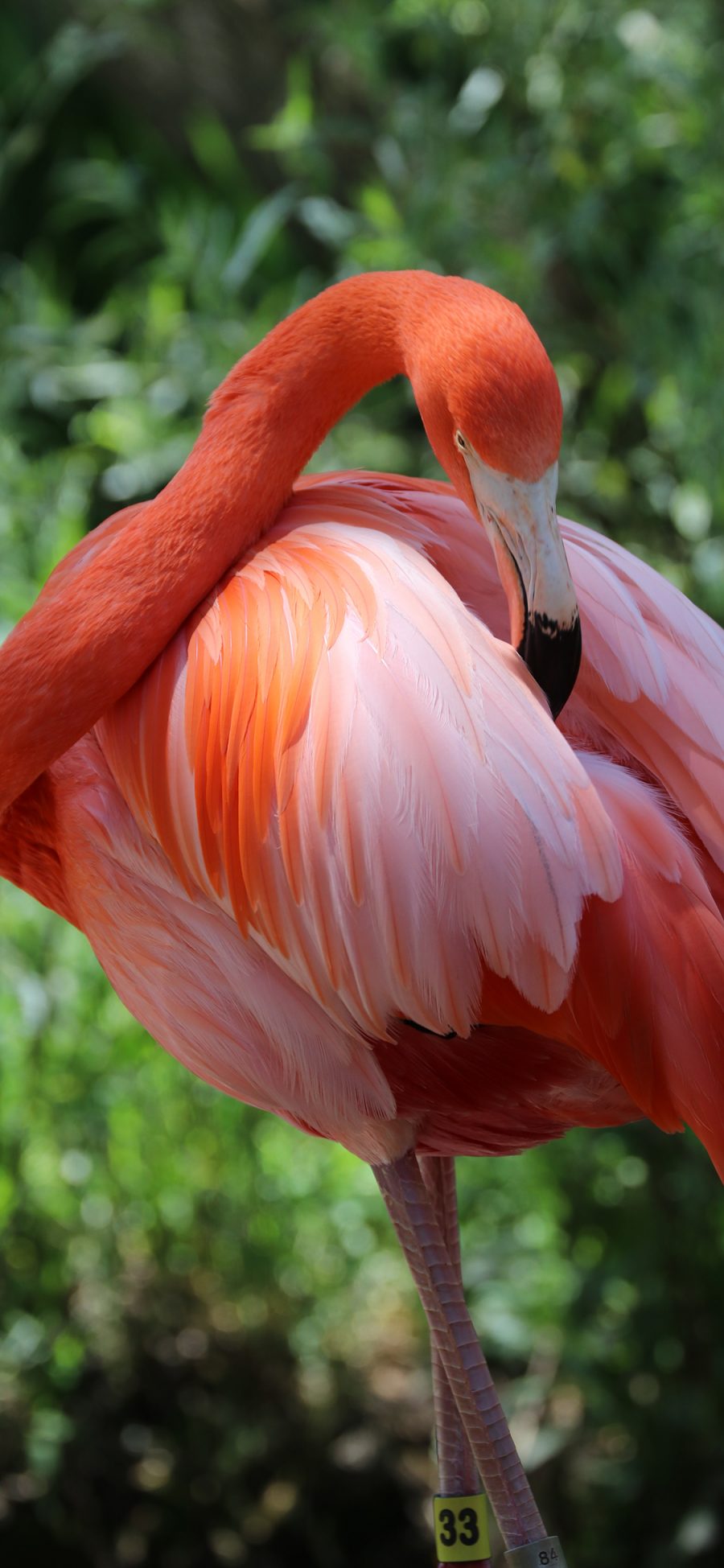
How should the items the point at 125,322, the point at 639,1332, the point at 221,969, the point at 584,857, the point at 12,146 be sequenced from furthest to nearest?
the point at 125,322
the point at 12,146
the point at 639,1332
the point at 221,969
the point at 584,857

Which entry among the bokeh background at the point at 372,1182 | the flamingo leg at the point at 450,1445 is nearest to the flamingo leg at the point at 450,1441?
the flamingo leg at the point at 450,1445

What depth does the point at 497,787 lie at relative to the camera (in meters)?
0.91

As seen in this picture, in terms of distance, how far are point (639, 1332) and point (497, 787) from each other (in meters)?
1.30

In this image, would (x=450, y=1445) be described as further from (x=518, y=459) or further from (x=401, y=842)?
(x=518, y=459)

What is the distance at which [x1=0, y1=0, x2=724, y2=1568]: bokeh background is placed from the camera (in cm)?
194

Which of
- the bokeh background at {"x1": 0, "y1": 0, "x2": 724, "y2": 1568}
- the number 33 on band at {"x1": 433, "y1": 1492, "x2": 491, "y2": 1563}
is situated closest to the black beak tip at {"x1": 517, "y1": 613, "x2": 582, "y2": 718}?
the number 33 on band at {"x1": 433, "y1": 1492, "x2": 491, "y2": 1563}

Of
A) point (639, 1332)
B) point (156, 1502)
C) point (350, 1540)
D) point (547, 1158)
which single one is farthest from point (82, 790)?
point (350, 1540)

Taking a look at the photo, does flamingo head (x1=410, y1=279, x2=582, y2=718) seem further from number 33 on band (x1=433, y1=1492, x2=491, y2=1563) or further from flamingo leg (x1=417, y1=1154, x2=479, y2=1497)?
number 33 on band (x1=433, y1=1492, x2=491, y2=1563)

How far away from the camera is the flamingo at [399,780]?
2.98 ft

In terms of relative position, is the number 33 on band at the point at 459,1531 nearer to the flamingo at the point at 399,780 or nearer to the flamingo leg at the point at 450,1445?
the flamingo leg at the point at 450,1445

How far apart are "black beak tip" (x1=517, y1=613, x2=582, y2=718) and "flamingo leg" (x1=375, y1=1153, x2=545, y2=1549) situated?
394 mm

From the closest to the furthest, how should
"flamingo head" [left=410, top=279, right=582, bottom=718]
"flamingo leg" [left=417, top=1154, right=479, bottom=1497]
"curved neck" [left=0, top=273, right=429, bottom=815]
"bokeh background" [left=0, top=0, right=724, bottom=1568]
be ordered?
"flamingo head" [left=410, top=279, right=582, bottom=718], "curved neck" [left=0, top=273, right=429, bottom=815], "flamingo leg" [left=417, top=1154, right=479, bottom=1497], "bokeh background" [left=0, top=0, right=724, bottom=1568]

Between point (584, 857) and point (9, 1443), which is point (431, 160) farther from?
point (9, 1443)

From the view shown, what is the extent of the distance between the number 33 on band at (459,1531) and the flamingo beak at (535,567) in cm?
76
